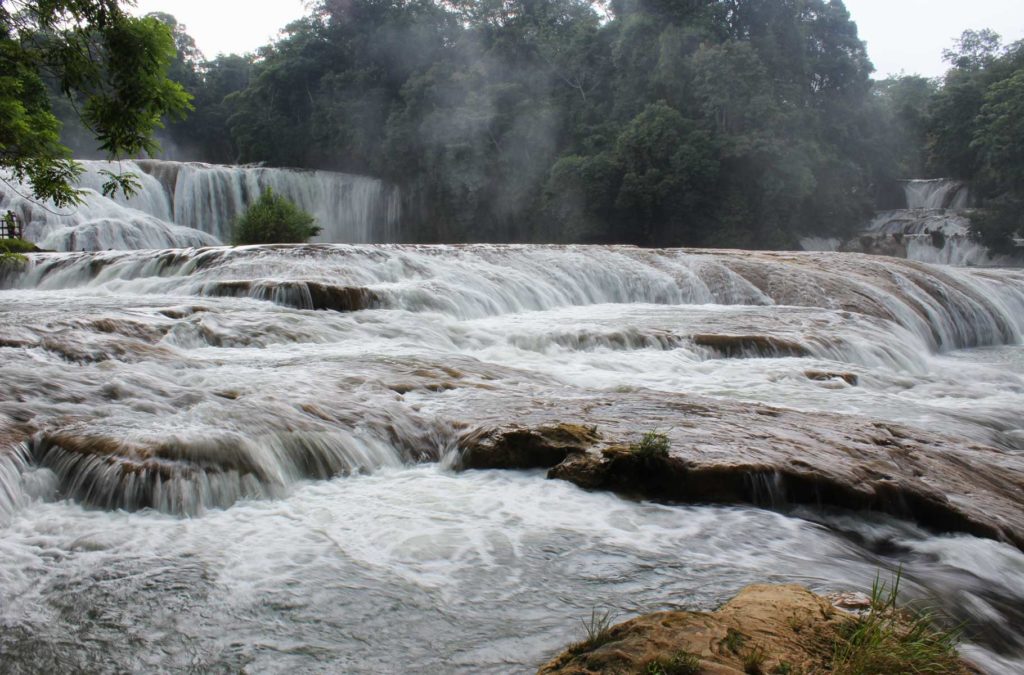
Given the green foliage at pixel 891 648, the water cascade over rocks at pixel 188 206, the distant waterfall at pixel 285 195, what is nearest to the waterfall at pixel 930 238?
the distant waterfall at pixel 285 195

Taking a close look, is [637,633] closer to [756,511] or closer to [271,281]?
[756,511]

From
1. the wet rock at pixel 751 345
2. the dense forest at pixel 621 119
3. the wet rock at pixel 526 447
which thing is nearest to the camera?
the wet rock at pixel 526 447

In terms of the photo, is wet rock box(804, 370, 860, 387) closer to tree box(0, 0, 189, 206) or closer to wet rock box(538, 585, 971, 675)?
wet rock box(538, 585, 971, 675)

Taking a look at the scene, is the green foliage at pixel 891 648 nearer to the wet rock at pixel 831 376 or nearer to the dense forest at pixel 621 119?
the wet rock at pixel 831 376

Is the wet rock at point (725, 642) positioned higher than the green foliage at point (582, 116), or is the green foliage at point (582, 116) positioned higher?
the green foliage at point (582, 116)

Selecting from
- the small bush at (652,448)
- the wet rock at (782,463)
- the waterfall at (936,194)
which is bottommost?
the wet rock at (782,463)

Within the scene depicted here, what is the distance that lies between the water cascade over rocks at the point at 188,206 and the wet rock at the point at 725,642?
5.84 meters

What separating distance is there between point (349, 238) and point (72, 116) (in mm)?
13990

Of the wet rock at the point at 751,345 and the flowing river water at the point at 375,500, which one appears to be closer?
the flowing river water at the point at 375,500

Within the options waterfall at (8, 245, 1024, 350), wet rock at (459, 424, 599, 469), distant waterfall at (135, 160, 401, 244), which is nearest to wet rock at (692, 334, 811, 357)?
waterfall at (8, 245, 1024, 350)

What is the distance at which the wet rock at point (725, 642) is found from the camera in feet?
6.71

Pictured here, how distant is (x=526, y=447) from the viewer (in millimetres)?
4340

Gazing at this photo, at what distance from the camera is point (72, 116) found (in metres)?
35.7

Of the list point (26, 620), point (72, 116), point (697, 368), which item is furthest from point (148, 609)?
point (72, 116)
